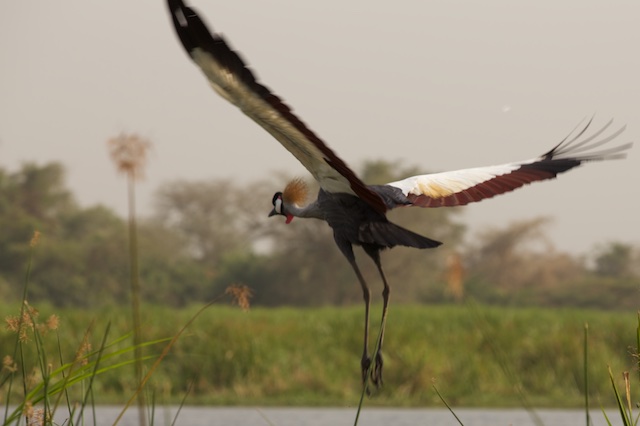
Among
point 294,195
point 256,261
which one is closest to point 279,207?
point 294,195

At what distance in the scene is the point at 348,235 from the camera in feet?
14.3

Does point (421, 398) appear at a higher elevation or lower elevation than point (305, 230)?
lower

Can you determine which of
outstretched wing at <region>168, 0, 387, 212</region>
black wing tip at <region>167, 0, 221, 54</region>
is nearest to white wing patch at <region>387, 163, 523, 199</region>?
outstretched wing at <region>168, 0, 387, 212</region>

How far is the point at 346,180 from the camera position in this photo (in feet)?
13.9

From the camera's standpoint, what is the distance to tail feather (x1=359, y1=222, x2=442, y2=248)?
163 inches

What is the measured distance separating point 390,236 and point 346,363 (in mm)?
12084

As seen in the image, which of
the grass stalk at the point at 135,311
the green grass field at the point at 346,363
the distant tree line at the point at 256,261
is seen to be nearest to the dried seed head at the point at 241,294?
the grass stalk at the point at 135,311

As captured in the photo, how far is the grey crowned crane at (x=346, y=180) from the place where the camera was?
3.64 metres

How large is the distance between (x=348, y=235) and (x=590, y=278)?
42356 millimetres

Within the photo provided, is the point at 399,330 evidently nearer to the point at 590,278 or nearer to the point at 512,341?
the point at 512,341

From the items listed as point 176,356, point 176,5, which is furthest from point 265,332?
point 176,5

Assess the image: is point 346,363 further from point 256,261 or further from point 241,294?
point 256,261

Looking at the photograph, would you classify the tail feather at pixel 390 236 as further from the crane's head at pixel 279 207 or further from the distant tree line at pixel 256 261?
the distant tree line at pixel 256 261

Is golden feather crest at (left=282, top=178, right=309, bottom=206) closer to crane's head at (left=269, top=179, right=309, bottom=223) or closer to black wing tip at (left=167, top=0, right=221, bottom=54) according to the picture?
crane's head at (left=269, top=179, right=309, bottom=223)
